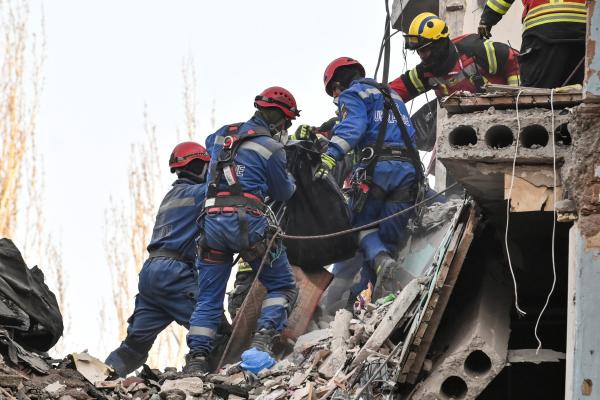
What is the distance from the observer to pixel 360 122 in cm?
1161

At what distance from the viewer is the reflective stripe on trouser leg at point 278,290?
1072 centimetres

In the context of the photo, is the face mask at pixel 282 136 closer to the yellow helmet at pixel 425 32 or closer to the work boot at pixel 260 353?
the work boot at pixel 260 353

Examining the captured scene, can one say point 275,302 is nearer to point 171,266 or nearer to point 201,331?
point 201,331

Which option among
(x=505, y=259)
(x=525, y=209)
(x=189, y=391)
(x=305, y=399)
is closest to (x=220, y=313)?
(x=189, y=391)

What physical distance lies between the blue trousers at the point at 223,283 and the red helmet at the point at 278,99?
0.87m

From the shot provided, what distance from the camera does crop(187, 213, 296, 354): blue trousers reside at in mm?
10562

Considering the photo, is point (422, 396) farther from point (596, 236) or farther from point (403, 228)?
point (403, 228)

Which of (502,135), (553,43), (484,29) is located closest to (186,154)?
(484,29)

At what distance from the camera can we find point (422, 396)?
27.3 ft

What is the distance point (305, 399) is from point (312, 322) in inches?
103

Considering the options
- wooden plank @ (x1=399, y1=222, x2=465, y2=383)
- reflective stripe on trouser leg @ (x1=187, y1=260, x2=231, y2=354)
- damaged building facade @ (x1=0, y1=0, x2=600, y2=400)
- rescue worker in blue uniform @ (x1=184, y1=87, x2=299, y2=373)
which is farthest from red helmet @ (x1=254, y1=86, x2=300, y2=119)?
wooden plank @ (x1=399, y1=222, x2=465, y2=383)

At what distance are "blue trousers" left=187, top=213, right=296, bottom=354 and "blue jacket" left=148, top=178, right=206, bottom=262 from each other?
54cm

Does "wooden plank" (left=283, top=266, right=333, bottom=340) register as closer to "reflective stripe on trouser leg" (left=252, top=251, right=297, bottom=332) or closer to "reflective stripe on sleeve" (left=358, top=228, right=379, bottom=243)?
"reflective stripe on sleeve" (left=358, top=228, right=379, bottom=243)

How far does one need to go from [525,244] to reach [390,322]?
1.10 meters
